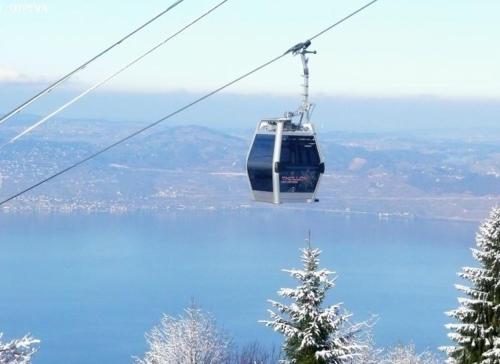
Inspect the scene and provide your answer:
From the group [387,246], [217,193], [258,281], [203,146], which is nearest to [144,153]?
[203,146]

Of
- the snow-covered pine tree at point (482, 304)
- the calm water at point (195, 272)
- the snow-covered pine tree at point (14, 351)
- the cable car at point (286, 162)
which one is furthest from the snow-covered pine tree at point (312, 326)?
the calm water at point (195, 272)

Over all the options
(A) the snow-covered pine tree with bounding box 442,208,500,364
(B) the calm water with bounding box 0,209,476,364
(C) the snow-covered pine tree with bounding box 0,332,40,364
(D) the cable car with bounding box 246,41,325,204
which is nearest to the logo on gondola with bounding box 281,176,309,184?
(D) the cable car with bounding box 246,41,325,204

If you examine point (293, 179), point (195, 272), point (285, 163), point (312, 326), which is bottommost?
point (195, 272)

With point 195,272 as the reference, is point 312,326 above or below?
above

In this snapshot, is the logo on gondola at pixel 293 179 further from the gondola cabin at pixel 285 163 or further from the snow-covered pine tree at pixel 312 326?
the snow-covered pine tree at pixel 312 326

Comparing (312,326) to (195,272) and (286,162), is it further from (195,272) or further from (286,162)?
(195,272)

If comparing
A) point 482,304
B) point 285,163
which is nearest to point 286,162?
point 285,163
